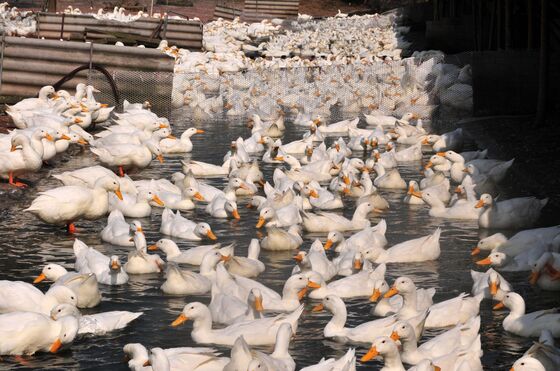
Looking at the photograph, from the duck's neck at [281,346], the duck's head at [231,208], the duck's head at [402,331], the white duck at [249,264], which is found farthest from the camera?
the duck's head at [231,208]

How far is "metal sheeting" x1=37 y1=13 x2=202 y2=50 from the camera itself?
108 ft

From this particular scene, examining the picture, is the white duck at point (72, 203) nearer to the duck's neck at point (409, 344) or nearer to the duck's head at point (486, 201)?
the duck's head at point (486, 201)

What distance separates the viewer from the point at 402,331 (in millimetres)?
8133

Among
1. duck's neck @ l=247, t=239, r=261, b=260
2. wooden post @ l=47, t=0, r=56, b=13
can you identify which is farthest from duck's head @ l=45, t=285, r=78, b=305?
wooden post @ l=47, t=0, r=56, b=13

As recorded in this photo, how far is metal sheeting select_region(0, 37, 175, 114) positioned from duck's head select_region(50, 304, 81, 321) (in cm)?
1417

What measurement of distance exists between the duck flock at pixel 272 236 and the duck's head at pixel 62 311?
10 millimetres

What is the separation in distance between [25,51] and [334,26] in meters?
24.0

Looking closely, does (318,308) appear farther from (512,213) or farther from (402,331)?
(512,213)

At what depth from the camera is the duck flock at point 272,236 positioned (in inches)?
327

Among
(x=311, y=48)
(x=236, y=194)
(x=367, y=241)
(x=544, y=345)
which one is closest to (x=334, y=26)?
(x=311, y=48)

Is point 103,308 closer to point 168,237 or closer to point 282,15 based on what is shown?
point 168,237

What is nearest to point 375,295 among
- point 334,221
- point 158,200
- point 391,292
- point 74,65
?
point 391,292

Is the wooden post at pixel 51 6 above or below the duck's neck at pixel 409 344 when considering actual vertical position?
above

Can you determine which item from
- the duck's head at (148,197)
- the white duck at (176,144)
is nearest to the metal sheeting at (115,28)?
the white duck at (176,144)
